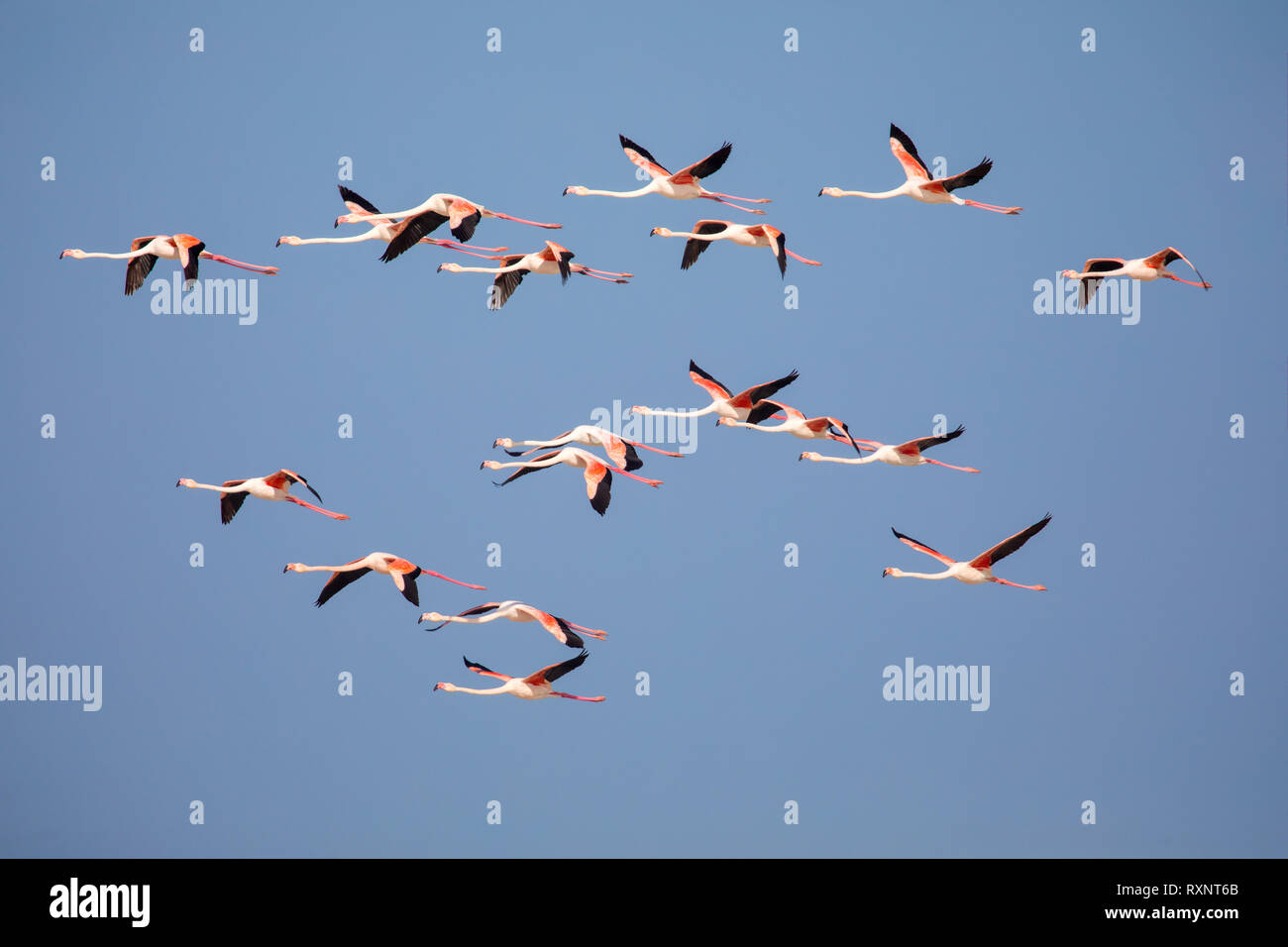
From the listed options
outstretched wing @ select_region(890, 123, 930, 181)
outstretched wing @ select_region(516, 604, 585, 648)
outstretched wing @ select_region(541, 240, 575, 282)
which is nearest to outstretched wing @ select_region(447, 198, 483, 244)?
outstretched wing @ select_region(541, 240, 575, 282)

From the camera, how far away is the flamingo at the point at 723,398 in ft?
43.8

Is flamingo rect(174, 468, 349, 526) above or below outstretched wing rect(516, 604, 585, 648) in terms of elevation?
above

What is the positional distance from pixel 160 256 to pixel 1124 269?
8079mm

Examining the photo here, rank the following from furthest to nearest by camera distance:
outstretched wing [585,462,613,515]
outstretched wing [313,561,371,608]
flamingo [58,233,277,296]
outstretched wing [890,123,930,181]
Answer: outstretched wing [890,123,930,181]
outstretched wing [313,561,371,608]
flamingo [58,233,277,296]
outstretched wing [585,462,613,515]

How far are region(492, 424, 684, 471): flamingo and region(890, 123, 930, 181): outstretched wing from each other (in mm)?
3269

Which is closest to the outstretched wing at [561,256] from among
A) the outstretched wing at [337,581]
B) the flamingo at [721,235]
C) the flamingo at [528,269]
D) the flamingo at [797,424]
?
the flamingo at [528,269]

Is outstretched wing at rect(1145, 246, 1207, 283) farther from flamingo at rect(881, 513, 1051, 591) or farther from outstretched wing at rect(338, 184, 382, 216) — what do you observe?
outstretched wing at rect(338, 184, 382, 216)

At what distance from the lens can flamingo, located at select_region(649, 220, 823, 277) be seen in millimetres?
13718

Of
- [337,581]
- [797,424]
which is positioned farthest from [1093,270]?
[337,581]

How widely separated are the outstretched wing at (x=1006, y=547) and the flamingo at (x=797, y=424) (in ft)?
4.40
